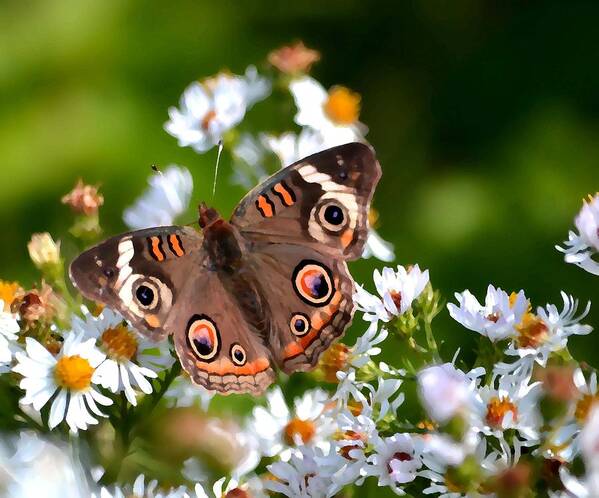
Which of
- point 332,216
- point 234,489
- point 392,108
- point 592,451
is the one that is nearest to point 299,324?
point 332,216

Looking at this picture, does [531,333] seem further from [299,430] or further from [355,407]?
[299,430]

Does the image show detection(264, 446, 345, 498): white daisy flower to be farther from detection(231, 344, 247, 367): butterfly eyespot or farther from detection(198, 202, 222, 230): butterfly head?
detection(198, 202, 222, 230): butterfly head

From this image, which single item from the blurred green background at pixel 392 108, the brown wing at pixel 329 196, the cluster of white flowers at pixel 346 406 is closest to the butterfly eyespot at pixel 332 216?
the brown wing at pixel 329 196

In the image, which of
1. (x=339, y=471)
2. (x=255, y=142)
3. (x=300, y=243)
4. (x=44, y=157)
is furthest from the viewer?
(x=44, y=157)

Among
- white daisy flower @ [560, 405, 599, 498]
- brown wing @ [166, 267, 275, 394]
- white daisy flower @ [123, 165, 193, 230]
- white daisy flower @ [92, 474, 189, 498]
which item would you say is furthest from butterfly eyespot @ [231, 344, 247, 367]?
white daisy flower @ [560, 405, 599, 498]

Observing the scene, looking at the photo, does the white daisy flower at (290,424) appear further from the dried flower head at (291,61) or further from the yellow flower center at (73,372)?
the dried flower head at (291,61)

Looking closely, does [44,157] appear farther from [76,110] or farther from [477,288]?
[477,288]

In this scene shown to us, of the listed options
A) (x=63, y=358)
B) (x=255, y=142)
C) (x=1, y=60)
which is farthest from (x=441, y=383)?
(x=1, y=60)
